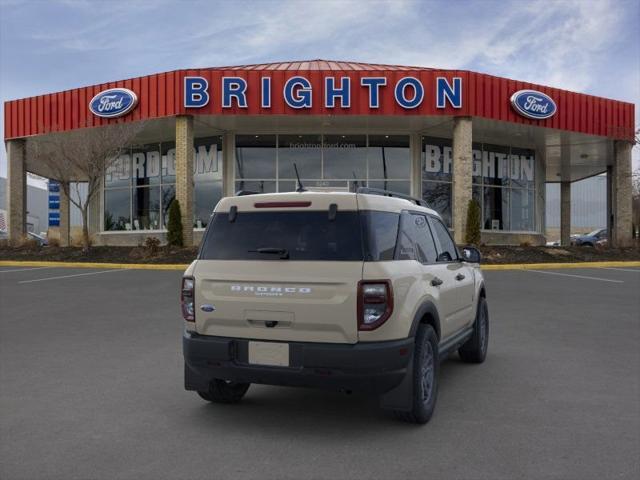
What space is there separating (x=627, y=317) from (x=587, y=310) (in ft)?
2.46

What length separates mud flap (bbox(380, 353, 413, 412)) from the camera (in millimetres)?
4125

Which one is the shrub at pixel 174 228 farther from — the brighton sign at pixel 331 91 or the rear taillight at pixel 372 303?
the rear taillight at pixel 372 303

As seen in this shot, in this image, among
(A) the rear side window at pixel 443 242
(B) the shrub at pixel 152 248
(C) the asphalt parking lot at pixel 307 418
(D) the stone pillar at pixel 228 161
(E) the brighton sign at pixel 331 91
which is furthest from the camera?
(D) the stone pillar at pixel 228 161

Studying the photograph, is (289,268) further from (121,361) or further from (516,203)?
(516,203)

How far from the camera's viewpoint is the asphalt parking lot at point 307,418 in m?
3.61

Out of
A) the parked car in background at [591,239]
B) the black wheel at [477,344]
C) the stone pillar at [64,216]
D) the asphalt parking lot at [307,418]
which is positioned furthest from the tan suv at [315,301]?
the parked car in background at [591,239]

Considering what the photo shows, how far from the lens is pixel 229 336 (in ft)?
14.1

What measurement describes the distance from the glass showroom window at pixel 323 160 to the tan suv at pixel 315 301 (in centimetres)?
1924

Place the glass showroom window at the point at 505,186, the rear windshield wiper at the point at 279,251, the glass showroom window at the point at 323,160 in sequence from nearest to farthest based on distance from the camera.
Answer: the rear windshield wiper at the point at 279,251, the glass showroom window at the point at 323,160, the glass showroom window at the point at 505,186

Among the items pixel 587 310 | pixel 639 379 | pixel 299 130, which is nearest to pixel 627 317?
pixel 587 310

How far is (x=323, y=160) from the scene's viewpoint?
23906 millimetres

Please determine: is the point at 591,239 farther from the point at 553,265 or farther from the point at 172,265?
the point at 172,265

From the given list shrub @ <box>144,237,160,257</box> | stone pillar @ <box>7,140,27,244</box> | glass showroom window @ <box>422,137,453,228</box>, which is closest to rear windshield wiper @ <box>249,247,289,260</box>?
shrub @ <box>144,237,160,257</box>

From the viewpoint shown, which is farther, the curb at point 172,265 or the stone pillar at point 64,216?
the stone pillar at point 64,216
